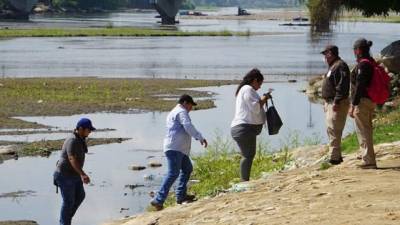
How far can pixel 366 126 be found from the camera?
11.9 m

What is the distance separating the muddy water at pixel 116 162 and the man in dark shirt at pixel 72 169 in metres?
3.14

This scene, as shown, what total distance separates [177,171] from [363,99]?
8.44ft

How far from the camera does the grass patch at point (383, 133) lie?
15188 millimetres

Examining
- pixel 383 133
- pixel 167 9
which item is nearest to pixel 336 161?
pixel 383 133

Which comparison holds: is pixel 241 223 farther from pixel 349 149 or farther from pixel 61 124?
pixel 61 124

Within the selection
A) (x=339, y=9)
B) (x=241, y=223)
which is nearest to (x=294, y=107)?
(x=339, y=9)

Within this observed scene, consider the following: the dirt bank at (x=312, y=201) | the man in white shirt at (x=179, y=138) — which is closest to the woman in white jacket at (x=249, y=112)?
the man in white shirt at (x=179, y=138)

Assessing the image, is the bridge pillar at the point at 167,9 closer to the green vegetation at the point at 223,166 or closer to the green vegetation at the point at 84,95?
the green vegetation at the point at 84,95

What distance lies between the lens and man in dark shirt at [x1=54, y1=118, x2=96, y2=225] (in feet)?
37.2

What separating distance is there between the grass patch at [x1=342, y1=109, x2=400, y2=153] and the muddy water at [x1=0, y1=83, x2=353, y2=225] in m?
2.70

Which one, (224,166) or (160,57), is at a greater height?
(224,166)

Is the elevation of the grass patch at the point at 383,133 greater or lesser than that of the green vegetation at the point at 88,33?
greater

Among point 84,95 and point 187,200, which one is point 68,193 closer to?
point 187,200

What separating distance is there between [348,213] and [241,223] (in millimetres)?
1182
